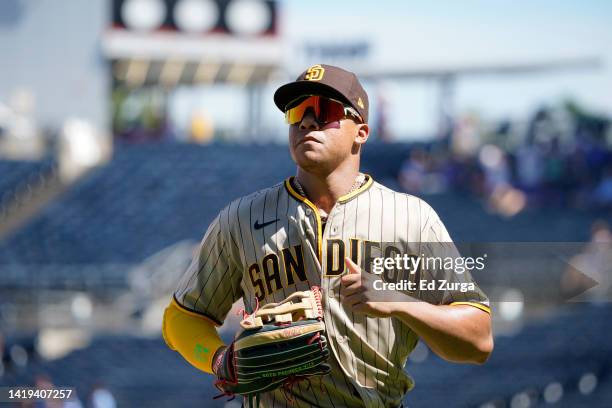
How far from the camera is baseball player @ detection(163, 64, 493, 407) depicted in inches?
107

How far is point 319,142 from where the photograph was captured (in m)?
2.71

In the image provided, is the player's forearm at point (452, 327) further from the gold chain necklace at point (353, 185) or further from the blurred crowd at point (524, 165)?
the blurred crowd at point (524, 165)

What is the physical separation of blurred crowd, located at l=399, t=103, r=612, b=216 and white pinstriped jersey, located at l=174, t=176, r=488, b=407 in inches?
426

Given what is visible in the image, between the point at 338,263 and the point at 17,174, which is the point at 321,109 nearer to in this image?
the point at 338,263

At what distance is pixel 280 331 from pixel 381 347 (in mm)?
288

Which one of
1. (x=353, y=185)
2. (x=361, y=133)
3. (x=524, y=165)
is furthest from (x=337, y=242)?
(x=524, y=165)

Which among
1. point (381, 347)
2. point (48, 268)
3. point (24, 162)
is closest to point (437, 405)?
point (48, 268)

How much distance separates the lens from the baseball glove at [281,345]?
8.52 ft

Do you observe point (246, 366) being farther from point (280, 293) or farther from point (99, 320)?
point (99, 320)

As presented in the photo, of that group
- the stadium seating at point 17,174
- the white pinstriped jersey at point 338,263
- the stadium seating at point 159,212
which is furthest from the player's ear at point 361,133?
the stadium seating at point 17,174

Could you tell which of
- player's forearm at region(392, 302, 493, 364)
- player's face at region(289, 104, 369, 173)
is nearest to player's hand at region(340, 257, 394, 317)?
player's forearm at region(392, 302, 493, 364)

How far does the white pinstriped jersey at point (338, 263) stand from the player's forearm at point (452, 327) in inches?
1.8

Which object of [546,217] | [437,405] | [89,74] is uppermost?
[89,74]

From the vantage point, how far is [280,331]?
8.51ft
